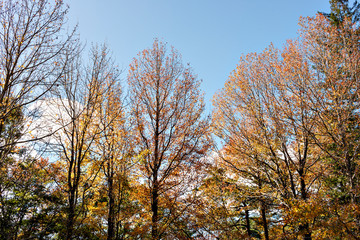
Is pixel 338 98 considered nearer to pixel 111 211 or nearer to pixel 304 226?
pixel 304 226

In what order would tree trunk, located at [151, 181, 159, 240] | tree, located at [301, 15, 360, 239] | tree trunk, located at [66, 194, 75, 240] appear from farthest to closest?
tree trunk, located at [151, 181, 159, 240], tree, located at [301, 15, 360, 239], tree trunk, located at [66, 194, 75, 240]

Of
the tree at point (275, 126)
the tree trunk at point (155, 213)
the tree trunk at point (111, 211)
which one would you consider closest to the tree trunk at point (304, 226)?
the tree at point (275, 126)

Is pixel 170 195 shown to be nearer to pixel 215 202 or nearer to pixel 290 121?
pixel 215 202

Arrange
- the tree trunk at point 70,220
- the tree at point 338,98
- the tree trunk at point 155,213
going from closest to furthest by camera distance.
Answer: the tree trunk at point 70,220 < the tree at point 338,98 < the tree trunk at point 155,213

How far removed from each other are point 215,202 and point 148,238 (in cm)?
496

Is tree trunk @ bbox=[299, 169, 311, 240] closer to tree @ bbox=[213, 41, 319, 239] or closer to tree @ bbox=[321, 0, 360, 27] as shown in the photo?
tree @ bbox=[213, 41, 319, 239]

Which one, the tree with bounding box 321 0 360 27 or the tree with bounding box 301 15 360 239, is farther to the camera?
the tree with bounding box 321 0 360 27

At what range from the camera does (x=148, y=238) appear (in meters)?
8.26

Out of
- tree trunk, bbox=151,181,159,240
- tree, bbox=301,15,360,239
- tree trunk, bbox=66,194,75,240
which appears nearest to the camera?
tree trunk, bbox=66,194,75,240

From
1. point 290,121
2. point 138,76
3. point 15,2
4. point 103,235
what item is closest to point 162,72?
point 138,76

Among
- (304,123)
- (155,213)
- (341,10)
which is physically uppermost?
(341,10)

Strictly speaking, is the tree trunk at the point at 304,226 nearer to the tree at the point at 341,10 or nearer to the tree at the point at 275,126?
the tree at the point at 275,126

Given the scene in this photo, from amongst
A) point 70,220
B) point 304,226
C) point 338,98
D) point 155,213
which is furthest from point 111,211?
point 338,98

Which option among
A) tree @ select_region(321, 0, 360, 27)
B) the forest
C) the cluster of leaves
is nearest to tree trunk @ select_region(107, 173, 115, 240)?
the forest
